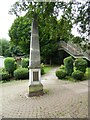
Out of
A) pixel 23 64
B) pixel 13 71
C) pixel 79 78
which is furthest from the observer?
pixel 23 64

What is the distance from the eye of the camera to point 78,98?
796cm

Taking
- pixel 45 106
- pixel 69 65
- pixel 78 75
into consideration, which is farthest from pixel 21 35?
pixel 45 106

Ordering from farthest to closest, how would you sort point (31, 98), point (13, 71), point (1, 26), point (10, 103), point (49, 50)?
point (49, 50) → point (13, 71) → point (31, 98) → point (10, 103) → point (1, 26)

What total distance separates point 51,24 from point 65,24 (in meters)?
0.62

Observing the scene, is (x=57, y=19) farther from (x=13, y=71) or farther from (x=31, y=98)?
(x=13, y=71)

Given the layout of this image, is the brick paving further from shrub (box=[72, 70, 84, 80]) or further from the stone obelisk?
shrub (box=[72, 70, 84, 80])

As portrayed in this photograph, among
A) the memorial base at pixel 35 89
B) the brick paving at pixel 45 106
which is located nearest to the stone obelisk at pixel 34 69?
the memorial base at pixel 35 89

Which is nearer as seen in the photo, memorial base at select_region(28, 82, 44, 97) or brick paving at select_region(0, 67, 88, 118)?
brick paving at select_region(0, 67, 88, 118)

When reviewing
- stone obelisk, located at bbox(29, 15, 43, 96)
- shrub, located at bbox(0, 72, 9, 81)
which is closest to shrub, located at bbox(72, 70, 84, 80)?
stone obelisk, located at bbox(29, 15, 43, 96)

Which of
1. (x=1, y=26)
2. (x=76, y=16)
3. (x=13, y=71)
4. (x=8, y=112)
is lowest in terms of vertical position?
(x=8, y=112)

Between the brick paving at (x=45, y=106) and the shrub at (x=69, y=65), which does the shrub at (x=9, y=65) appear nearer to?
the shrub at (x=69, y=65)

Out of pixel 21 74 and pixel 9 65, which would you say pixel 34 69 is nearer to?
pixel 21 74

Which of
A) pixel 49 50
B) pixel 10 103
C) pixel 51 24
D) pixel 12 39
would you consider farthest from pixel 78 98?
pixel 12 39

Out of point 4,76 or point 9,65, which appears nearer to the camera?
point 4,76
